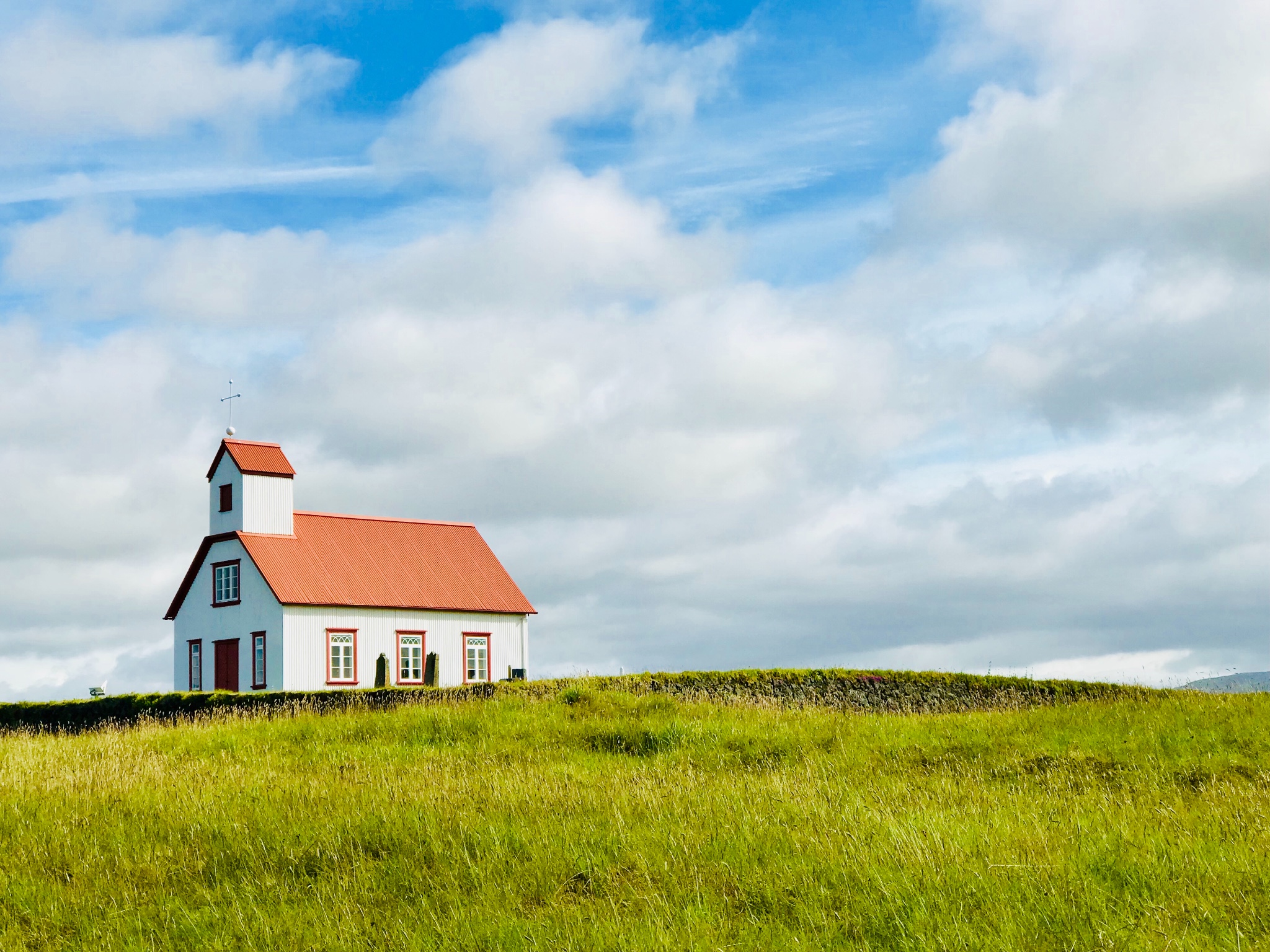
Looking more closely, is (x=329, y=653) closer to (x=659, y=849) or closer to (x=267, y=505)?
(x=267, y=505)

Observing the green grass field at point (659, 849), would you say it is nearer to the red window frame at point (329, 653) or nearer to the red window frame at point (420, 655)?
the red window frame at point (329, 653)

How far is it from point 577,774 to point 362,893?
4.94 meters

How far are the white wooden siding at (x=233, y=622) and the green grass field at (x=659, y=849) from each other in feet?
71.3

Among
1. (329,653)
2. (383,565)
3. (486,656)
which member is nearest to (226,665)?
(329,653)

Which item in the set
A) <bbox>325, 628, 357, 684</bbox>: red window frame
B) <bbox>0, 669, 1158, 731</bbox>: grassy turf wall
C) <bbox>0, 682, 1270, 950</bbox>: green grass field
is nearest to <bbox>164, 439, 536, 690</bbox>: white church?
<bbox>325, 628, 357, 684</bbox>: red window frame

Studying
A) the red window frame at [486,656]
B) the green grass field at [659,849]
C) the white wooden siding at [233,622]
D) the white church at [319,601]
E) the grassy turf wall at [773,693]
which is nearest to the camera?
the green grass field at [659,849]

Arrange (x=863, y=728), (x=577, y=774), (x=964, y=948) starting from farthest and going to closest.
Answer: (x=863, y=728)
(x=577, y=774)
(x=964, y=948)

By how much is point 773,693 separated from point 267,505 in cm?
2051

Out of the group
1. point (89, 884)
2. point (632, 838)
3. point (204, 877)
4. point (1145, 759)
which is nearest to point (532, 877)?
point (632, 838)

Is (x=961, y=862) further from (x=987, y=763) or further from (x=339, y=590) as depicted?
(x=339, y=590)

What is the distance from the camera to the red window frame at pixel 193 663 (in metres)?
39.8

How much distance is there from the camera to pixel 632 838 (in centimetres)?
865

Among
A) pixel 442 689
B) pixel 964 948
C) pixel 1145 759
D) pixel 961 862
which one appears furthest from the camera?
pixel 442 689

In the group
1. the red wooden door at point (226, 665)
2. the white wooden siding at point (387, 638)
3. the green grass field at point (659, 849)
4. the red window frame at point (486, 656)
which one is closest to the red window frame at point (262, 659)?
the white wooden siding at point (387, 638)
